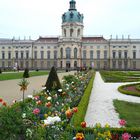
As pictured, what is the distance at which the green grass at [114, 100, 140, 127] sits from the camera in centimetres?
786

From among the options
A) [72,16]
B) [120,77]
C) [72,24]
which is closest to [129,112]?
[120,77]

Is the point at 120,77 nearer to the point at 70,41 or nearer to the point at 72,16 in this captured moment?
the point at 70,41

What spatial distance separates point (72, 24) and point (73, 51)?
634 centimetres

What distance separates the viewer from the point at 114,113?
9.36 meters

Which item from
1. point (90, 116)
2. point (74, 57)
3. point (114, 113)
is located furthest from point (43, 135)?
point (74, 57)

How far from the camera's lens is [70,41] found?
243 feet

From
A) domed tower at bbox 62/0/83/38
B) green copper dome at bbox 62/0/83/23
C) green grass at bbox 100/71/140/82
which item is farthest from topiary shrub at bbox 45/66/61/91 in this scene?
green copper dome at bbox 62/0/83/23

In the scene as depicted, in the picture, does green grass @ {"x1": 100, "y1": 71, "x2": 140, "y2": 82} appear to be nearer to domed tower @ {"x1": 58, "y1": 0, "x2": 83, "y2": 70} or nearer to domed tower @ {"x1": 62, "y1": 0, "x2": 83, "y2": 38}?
domed tower @ {"x1": 58, "y1": 0, "x2": 83, "y2": 70}

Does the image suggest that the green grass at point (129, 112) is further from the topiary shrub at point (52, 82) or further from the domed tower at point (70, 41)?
the domed tower at point (70, 41)

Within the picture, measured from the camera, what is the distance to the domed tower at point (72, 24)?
7574 cm

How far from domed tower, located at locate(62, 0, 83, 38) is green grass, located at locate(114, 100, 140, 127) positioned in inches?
2558

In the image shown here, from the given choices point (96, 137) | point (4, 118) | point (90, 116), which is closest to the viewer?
point (4, 118)

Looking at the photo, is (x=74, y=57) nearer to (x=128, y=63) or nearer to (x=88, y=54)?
(x=88, y=54)

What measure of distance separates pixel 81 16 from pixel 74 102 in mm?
71153
